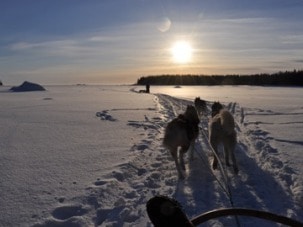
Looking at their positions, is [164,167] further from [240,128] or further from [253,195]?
[240,128]

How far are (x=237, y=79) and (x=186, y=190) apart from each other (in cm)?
8528

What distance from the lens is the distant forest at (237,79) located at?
78.2m

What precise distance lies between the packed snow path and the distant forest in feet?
218

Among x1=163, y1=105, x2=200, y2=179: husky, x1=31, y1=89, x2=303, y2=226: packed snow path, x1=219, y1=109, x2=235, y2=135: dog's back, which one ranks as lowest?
x1=31, y1=89, x2=303, y2=226: packed snow path

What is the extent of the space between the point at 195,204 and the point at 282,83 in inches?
3120

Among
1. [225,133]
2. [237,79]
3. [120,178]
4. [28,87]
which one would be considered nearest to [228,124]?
[225,133]

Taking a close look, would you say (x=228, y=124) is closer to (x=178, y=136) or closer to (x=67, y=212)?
(x=178, y=136)

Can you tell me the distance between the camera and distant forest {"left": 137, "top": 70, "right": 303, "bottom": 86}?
78.2m

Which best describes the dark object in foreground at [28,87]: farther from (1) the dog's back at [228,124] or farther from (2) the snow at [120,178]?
(1) the dog's back at [228,124]

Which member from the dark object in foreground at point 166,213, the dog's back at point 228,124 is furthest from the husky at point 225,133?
the dark object in foreground at point 166,213

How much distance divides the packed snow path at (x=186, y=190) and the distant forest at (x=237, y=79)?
6632cm

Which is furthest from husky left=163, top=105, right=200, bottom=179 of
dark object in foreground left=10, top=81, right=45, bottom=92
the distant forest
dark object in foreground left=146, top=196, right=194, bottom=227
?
the distant forest

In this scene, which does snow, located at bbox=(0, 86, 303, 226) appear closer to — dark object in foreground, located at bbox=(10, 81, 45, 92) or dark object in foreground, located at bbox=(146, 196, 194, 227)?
dark object in foreground, located at bbox=(146, 196, 194, 227)

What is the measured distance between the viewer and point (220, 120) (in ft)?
21.2
